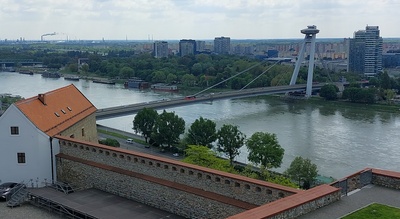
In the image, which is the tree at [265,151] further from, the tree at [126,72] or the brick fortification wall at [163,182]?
the tree at [126,72]

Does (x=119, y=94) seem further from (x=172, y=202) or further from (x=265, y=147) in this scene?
(x=172, y=202)

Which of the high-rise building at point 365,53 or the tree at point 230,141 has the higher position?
the high-rise building at point 365,53

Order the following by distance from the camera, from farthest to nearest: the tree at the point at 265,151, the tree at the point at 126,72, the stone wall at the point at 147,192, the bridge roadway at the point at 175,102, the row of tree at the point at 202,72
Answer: the tree at the point at 126,72
the row of tree at the point at 202,72
the bridge roadway at the point at 175,102
the tree at the point at 265,151
the stone wall at the point at 147,192

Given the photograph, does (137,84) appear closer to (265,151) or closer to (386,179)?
(265,151)

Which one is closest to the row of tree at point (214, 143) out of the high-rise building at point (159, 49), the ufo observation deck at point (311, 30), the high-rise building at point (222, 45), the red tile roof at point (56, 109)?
the red tile roof at point (56, 109)

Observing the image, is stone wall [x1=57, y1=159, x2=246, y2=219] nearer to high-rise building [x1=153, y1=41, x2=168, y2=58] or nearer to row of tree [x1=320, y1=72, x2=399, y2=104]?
row of tree [x1=320, y1=72, x2=399, y2=104]

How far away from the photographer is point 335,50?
92.4 meters

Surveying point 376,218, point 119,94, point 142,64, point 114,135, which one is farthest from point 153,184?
point 142,64

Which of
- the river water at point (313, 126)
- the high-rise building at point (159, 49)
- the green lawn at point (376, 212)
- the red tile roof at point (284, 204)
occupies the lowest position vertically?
the river water at point (313, 126)

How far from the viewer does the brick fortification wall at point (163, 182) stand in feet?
18.2

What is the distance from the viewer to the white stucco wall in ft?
26.3

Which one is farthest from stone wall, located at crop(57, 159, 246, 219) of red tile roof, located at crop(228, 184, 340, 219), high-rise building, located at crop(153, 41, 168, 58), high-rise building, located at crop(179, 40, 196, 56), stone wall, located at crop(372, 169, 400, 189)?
high-rise building, located at crop(179, 40, 196, 56)

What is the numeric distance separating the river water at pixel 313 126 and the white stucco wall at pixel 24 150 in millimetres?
8139

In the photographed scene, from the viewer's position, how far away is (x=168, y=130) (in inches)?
658
